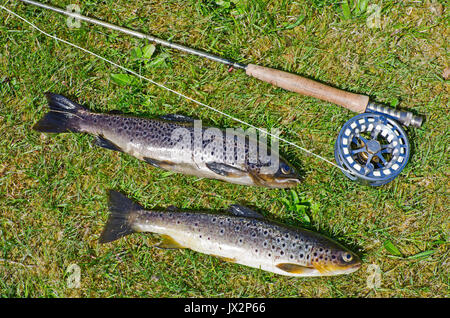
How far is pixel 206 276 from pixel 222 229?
0.60 meters

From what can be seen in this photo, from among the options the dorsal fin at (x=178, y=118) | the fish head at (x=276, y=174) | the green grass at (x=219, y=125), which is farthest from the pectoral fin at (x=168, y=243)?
the dorsal fin at (x=178, y=118)

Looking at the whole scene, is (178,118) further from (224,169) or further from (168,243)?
(168,243)

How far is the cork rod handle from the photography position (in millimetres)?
3562

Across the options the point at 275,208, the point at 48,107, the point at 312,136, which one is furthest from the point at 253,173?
the point at 48,107

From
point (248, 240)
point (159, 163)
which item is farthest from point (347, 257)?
point (159, 163)

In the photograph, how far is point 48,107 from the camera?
13.0 ft

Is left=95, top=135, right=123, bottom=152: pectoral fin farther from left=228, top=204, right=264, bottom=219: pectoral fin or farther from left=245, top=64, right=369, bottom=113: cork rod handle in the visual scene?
left=245, top=64, right=369, bottom=113: cork rod handle

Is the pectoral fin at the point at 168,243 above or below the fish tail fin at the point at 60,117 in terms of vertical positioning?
below

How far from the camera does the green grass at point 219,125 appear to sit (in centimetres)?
371

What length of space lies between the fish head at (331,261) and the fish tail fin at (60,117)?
2.50 meters

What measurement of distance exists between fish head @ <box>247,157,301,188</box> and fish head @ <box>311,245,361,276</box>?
0.64m

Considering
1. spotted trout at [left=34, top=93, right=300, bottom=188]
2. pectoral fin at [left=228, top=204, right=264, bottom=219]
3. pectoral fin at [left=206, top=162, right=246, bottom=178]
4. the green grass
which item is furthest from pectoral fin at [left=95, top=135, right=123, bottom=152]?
pectoral fin at [left=228, top=204, right=264, bottom=219]

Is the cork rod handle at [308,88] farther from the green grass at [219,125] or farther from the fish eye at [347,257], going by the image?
the fish eye at [347,257]
